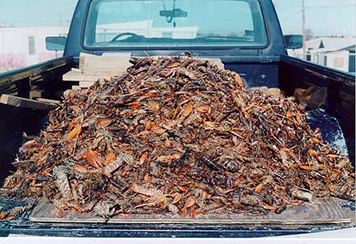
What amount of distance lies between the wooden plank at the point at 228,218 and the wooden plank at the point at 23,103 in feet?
2.96

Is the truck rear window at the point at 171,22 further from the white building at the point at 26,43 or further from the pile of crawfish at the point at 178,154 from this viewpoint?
the white building at the point at 26,43

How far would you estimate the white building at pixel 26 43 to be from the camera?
110 ft

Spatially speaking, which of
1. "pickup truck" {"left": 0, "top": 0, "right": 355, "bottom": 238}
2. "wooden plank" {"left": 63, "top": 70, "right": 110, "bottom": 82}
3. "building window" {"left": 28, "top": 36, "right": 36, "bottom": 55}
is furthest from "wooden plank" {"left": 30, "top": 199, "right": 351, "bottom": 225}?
"building window" {"left": 28, "top": 36, "right": 36, "bottom": 55}

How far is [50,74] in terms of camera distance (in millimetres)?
3828

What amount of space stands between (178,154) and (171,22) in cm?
267

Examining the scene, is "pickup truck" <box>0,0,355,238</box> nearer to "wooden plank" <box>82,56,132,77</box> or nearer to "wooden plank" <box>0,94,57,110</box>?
"wooden plank" <box>0,94,57,110</box>

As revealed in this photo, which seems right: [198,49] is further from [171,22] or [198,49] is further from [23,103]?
[23,103]

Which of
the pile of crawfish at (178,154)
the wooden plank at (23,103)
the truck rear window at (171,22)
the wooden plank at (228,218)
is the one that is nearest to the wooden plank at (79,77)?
the wooden plank at (23,103)

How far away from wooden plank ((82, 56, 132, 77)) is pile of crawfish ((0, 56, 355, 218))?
0.64 meters

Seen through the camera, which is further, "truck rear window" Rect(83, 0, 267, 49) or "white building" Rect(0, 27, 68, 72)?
"white building" Rect(0, 27, 68, 72)

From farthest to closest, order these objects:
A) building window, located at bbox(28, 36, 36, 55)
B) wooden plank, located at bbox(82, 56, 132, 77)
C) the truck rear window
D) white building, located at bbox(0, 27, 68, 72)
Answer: building window, located at bbox(28, 36, 36, 55), white building, located at bbox(0, 27, 68, 72), the truck rear window, wooden plank, located at bbox(82, 56, 132, 77)

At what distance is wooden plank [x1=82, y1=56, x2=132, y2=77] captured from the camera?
3.78 meters

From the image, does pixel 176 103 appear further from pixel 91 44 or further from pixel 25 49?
pixel 25 49

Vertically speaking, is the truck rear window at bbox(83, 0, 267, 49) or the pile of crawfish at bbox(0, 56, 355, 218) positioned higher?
the truck rear window at bbox(83, 0, 267, 49)
